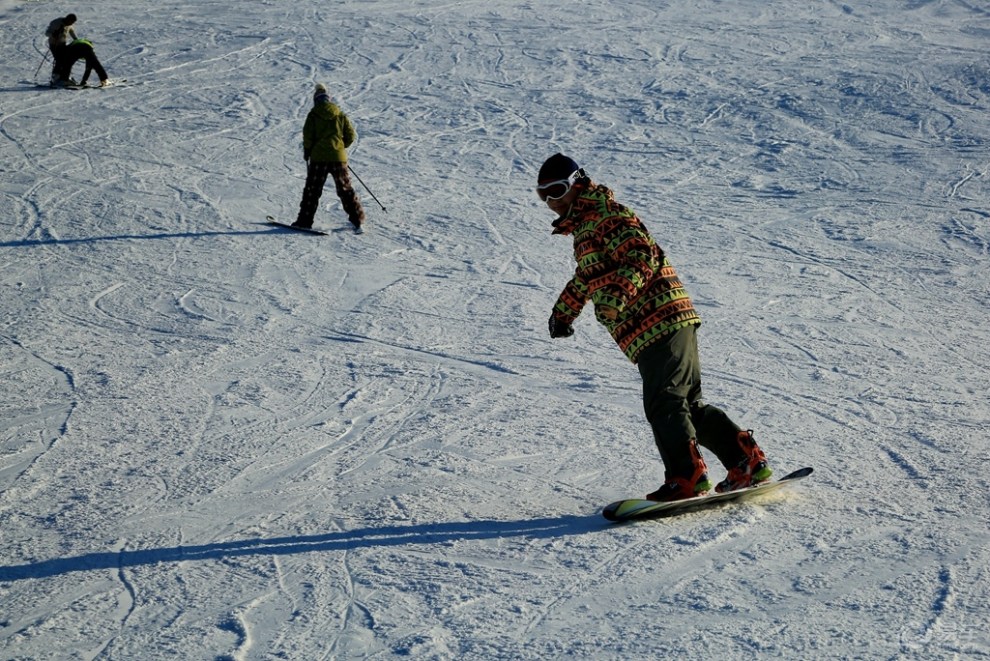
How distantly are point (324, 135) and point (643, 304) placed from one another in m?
5.93

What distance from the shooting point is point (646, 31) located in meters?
18.2

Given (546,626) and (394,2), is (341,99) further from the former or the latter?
(546,626)

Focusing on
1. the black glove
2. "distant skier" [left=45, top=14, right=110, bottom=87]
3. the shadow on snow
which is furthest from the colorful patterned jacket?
"distant skier" [left=45, top=14, right=110, bottom=87]

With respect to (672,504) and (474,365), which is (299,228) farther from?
(672,504)

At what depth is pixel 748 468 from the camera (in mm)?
4793

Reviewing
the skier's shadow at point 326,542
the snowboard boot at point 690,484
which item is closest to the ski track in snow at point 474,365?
the skier's shadow at point 326,542

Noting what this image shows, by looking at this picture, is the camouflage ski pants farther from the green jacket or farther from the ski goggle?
the ski goggle

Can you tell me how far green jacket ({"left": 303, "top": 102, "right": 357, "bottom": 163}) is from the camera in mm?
9844

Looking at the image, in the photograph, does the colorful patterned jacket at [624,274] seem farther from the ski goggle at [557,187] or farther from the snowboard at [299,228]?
the snowboard at [299,228]

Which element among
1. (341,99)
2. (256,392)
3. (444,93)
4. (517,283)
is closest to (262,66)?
(341,99)

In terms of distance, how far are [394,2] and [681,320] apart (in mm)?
16753

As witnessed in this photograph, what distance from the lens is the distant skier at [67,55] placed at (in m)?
15.2

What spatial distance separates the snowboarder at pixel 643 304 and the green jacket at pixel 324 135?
5.57m

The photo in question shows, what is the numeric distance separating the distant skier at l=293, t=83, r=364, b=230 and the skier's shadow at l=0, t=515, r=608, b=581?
5.75 m
